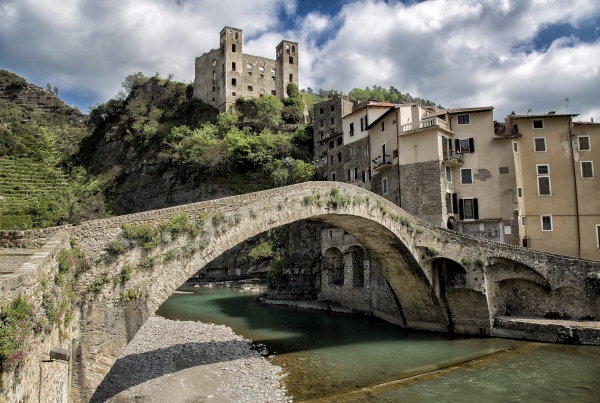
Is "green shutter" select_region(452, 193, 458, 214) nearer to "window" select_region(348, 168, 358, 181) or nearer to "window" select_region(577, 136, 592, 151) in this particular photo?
"window" select_region(577, 136, 592, 151)

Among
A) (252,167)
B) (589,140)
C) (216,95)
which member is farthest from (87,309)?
(216,95)

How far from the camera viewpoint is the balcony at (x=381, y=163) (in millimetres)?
28469

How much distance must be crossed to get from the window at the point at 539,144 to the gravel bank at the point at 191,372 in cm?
2017

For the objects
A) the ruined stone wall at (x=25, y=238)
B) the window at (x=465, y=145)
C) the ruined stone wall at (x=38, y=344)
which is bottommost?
the ruined stone wall at (x=38, y=344)

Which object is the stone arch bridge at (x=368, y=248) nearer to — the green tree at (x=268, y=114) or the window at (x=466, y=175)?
the window at (x=466, y=175)

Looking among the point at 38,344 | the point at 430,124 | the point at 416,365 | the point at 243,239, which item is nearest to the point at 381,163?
the point at 430,124

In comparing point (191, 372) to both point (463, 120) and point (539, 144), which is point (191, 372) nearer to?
point (463, 120)

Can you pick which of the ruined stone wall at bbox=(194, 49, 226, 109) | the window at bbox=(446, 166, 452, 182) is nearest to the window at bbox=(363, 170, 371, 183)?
the window at bbox=(446, 166, 452, 182)

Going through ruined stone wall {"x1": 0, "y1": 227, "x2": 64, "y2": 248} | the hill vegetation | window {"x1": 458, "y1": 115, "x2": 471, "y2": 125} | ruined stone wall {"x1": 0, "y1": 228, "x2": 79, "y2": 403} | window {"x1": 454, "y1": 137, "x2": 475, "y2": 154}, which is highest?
the hill vegetation

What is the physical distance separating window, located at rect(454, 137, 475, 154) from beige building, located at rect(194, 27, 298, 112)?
129 ft

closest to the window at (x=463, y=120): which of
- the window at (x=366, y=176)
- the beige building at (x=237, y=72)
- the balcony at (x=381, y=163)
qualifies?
the balcony at (x=381, y=163)

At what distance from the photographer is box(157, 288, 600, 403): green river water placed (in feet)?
42.7

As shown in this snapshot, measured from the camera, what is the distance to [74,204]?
171 ft

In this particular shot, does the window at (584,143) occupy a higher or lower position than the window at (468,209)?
higher
